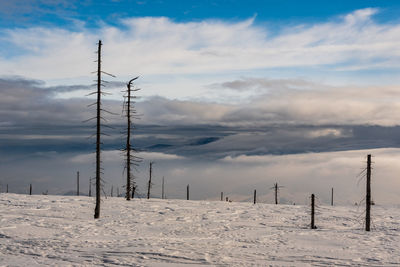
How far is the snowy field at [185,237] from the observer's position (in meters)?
18.7

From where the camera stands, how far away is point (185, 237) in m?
24.1

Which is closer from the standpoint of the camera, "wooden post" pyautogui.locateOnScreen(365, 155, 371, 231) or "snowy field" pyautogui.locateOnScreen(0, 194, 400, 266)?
"snowy field" pyautogui.locateOnScreen(0, 194, 400, 266)

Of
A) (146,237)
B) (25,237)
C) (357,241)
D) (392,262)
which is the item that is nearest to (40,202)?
(25,237)

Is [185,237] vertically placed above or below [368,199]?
below

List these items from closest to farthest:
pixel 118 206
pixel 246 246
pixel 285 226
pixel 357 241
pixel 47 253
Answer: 1. pixel 47 253
2. pixel 246 246
3. pixel 357 241
4. pixel 285 226
5. pixel 118 206

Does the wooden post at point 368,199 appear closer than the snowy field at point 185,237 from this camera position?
No

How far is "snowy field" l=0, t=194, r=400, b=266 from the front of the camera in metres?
18.7

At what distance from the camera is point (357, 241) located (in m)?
23.4

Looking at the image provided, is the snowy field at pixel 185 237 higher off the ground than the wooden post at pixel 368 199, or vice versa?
the wooden post at pixel 368 199

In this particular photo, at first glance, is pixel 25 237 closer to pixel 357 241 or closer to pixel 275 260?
pixel 275 260

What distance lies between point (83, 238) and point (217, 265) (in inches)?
353

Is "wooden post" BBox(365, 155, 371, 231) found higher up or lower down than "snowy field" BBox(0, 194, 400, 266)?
higher up

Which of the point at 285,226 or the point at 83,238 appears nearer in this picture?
the point at 83,238

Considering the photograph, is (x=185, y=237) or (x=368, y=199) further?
(x=368, y=199)
